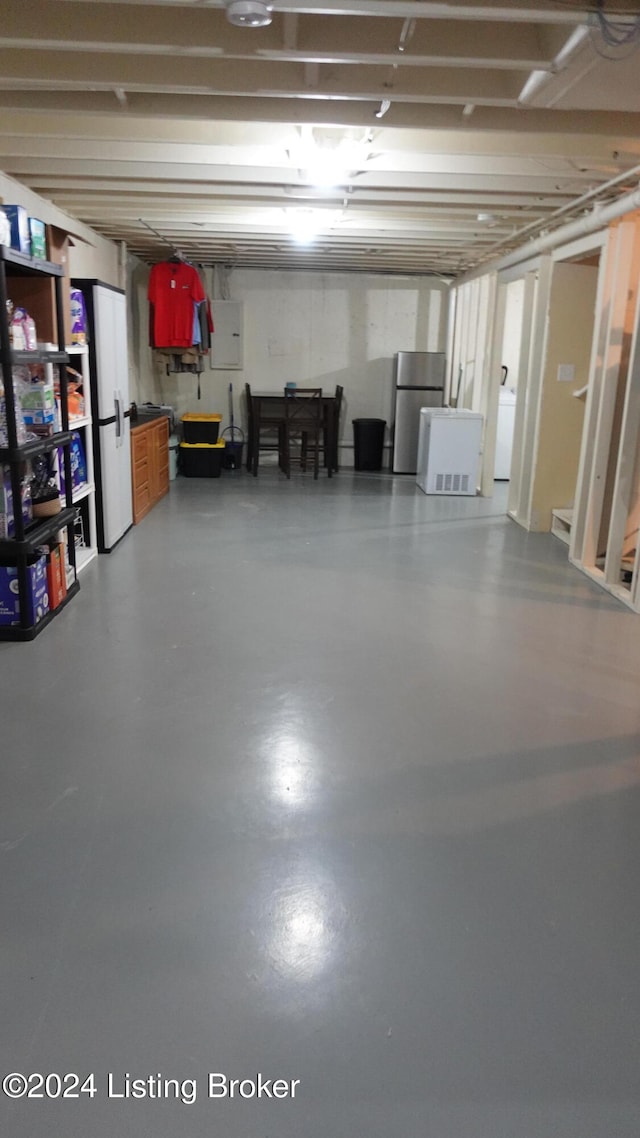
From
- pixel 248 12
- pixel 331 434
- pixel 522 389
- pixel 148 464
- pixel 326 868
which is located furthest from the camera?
pixel 331 434

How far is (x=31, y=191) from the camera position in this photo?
514 cm

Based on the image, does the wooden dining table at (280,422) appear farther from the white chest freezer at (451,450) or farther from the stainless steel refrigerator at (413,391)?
the white chest freezer at (451,450)

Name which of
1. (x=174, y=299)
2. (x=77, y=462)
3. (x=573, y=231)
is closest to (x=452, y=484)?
(x=573, y=231)

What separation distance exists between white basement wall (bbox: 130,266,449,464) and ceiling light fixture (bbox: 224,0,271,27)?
750 centimetres

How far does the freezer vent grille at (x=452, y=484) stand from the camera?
26.5ft

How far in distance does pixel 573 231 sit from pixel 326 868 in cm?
481

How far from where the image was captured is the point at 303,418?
9297 mm

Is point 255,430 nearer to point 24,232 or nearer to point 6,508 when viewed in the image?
point 24,232

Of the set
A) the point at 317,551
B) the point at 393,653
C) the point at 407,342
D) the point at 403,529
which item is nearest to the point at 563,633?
the point at 393,653

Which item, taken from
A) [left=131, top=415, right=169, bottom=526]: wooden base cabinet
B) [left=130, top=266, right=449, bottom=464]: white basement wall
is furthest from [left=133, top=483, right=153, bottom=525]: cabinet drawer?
[left=130, top=266, right=449, bottom=464]: white basement wall

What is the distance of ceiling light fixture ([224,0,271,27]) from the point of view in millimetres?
2312

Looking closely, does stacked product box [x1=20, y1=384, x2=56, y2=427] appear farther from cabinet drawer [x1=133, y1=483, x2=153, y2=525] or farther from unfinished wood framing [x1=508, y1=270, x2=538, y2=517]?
unfinished wood framing [x1=508, y1=270, x2=538, y2=517]

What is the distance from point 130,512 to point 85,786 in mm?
3967

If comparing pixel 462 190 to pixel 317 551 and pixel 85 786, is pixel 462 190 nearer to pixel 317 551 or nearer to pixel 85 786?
pixel 317 551
